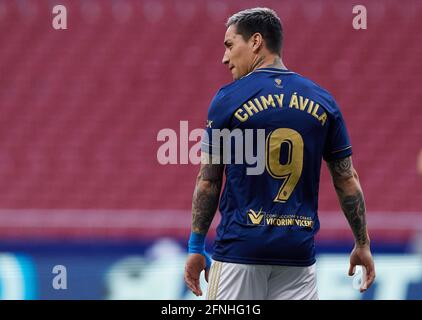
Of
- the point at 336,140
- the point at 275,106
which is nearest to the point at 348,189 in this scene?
the point at 336,140

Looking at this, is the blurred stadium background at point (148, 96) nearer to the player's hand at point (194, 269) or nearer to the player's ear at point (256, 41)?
the player's hand at point (194, 269)

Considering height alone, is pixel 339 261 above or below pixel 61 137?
below

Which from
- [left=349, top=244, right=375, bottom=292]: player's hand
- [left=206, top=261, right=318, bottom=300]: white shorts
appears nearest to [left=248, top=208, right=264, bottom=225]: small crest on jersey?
[left=206, top=261, right=318, bottom=300]: white shorts

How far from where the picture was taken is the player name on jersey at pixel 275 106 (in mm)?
2869

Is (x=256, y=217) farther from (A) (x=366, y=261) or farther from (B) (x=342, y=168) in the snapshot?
(A) (x=366, y=261)

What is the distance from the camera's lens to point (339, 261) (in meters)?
5.97

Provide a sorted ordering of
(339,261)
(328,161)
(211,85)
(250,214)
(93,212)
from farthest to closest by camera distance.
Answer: (211,85), (93,212), (339,261), (328,161), (250,214)

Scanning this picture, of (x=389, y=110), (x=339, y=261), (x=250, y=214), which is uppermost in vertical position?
(x=389, y=110)

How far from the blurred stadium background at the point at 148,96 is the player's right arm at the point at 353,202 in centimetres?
319

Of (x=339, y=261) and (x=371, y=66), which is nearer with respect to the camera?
(x=339, y=261)

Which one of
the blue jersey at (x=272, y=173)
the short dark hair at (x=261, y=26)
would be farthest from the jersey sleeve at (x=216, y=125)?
the short dark hair at (x=261, y=26)
